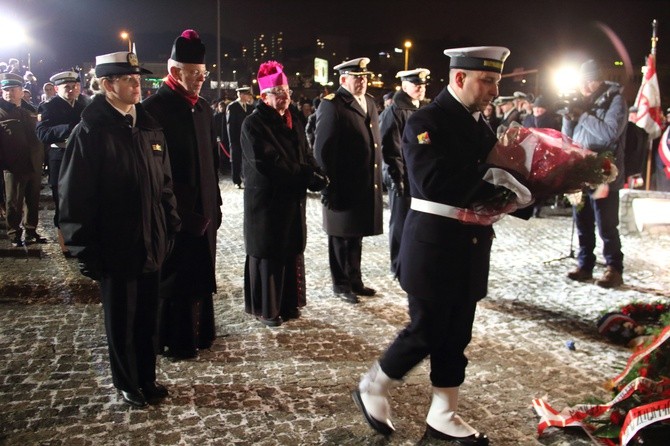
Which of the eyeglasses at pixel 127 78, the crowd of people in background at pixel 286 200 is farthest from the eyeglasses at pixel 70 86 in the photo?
the eyeglasses at pixel 127 78

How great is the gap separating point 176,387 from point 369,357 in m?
1.57

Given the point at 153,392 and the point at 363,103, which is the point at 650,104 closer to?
the point at 363,103

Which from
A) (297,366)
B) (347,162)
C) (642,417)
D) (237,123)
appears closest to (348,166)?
(347,162)

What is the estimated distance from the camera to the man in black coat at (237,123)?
13.6 meters

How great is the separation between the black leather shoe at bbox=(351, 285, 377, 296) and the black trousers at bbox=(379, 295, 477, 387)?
9.92 feet

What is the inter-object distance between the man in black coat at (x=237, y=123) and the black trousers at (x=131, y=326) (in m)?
9.33

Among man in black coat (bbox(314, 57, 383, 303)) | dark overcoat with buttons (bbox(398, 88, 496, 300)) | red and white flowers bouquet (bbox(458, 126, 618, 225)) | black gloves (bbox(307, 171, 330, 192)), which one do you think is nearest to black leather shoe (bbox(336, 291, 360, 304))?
man in black coat (bbox(314, 57, 383, 303))

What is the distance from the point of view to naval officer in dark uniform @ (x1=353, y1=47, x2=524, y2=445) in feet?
11.2

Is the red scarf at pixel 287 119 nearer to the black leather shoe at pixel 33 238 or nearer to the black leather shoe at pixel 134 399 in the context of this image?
the black leather shoe at pixel 134 399

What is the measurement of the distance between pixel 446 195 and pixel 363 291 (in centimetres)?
348

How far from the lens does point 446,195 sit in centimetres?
343

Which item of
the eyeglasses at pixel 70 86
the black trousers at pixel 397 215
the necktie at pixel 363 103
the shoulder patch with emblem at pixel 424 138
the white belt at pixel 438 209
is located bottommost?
the black trousers at pixel 397 215

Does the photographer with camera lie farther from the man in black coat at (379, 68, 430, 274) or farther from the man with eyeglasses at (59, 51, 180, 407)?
the man with eyeglasses at (59, 51, 180, 407)

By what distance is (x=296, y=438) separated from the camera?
373 centimetres
